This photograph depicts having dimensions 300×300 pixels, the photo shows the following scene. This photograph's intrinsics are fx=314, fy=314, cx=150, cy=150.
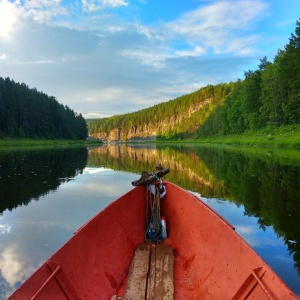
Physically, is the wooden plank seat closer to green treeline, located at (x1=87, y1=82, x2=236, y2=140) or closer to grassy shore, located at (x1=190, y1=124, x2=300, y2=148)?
grassy shore, located at (x1=190, y1=124, x2=300, y2=148)

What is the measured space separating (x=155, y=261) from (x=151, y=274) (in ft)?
1.44

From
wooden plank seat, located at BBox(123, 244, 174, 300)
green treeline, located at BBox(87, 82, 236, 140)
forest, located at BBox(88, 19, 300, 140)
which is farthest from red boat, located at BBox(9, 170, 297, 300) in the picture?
green treeline, located at BBox(87, 82, 236, 140)

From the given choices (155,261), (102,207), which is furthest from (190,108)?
(155,261)

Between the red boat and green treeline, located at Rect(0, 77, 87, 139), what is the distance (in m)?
70.2

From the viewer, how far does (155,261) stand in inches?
230

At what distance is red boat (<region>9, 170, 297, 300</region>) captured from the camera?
365cm

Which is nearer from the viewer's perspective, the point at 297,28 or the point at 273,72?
the point at 297,28

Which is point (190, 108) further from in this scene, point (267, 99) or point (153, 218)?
point (153, 218)

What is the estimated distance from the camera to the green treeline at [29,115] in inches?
2949

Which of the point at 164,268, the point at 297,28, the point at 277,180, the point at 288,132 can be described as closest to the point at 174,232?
the point at 164,268

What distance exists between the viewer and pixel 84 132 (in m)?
129

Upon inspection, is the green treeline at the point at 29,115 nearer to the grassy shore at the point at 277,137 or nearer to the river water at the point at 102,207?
the grassy shore at the point at 277,137

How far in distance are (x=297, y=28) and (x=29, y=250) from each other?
47978mm

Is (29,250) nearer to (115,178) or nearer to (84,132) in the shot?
(115,178)
